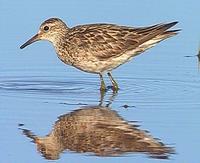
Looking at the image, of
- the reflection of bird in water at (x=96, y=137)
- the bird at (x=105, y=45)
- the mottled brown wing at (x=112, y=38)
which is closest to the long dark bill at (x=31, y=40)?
the bird at (x=105, y=45)

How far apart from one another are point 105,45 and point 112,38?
0.16 metres

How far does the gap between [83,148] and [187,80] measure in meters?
3.97

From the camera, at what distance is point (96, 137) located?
1123 cm

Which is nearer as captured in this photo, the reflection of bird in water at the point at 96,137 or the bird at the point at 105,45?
the reflection of bird in water at the point at 96,137

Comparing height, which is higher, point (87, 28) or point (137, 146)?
point (87, 28)

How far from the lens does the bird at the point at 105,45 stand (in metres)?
14.4

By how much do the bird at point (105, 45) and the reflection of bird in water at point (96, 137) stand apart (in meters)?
2.19

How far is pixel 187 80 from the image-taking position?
47.0 feet

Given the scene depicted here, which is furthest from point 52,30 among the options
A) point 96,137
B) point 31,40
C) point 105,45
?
point 96,137

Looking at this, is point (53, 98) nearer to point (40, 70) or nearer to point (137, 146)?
point (40, 70)

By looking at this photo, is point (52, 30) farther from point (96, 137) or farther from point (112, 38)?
point (96, 137)

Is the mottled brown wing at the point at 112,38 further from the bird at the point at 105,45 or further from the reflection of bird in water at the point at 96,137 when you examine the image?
the reflection of bird in water at the point at 96,137

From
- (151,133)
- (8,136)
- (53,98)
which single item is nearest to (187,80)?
(53,98)

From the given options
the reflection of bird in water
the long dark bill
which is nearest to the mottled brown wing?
the long dark bill
